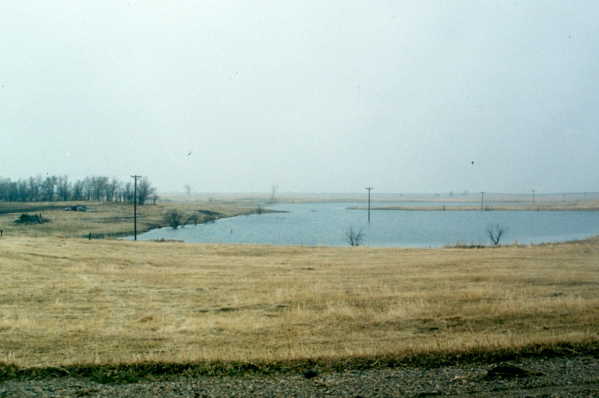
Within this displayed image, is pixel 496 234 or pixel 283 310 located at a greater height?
pixel 283 310

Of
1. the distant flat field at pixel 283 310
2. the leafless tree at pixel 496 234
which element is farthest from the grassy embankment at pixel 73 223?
the leafless tree at pixel 496 234

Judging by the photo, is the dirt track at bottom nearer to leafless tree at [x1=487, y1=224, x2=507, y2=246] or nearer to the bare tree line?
leafless tree at [x1=487, y1=224, x2=507, y2=246]

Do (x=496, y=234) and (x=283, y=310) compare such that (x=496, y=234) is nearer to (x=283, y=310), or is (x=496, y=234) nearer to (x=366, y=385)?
(x=283, y=310)

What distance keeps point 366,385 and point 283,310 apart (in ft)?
29.1

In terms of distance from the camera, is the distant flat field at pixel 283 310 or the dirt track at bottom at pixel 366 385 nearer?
the dirt track at bottom at pixel 366 385

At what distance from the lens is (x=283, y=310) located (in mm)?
16031

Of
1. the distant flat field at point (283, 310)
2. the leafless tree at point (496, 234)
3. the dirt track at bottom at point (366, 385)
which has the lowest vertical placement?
the leafless tree at point (496, 234)

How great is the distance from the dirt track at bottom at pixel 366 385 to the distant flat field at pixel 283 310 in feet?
3.32

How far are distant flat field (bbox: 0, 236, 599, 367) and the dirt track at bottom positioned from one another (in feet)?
3.32

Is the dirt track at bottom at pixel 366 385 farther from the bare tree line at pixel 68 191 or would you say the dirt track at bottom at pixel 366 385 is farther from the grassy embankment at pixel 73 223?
the bare tree line at pixel 68 191

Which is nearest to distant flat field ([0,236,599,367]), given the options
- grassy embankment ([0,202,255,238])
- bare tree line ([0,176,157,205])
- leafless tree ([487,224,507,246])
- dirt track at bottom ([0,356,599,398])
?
dirt track at bottom ([0,356,599,398])

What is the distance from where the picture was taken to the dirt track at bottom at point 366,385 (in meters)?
6.95

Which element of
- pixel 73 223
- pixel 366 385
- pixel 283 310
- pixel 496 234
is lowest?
pixel 496 234

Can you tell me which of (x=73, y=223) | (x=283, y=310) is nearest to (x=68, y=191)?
(x=73, y=223)
